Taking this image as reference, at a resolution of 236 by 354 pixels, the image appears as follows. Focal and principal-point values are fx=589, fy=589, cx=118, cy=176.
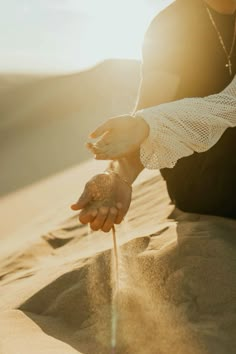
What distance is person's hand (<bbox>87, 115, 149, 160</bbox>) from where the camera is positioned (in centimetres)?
134

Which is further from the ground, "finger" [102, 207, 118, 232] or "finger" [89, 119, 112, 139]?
"finger" [89, 119, 112, 139]

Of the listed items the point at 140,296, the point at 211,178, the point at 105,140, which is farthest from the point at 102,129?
Answer: the point at 211,178

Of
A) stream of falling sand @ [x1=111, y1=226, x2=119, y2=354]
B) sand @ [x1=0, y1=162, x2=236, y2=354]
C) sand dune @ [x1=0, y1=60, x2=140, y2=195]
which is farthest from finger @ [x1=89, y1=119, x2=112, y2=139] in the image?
sand dune @ [x1=0, y1=60, x2=140, y2=195]

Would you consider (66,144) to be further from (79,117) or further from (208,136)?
(208,136)

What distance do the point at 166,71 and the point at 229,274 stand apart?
28.3 inches

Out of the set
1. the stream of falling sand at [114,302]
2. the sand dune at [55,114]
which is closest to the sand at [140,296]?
the stream of falling sand at [114,302]

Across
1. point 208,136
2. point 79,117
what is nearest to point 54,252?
point 208,136

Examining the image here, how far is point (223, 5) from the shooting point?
78.5 inches

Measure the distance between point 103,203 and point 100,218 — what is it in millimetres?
40

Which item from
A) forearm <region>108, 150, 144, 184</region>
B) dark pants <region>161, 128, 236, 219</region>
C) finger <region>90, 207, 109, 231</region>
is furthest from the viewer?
dark pants <region>161, 128, 236, 219</region>

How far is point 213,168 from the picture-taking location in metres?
1.95

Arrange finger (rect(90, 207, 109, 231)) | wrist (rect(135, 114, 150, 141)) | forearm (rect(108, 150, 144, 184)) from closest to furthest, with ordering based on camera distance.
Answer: finger (rect(90, 207, 109, 231)), wrist (rect(135, 114, 150, 141)), forearm (rect(108, 150, 144, 184))

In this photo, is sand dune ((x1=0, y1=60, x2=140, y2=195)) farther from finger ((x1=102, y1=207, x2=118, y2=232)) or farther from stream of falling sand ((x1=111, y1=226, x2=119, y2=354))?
finger ((x1=102, y1=207, x2=118, y2=232))

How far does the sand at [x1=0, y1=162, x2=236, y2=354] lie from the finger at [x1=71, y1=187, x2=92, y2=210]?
1.25 feet
